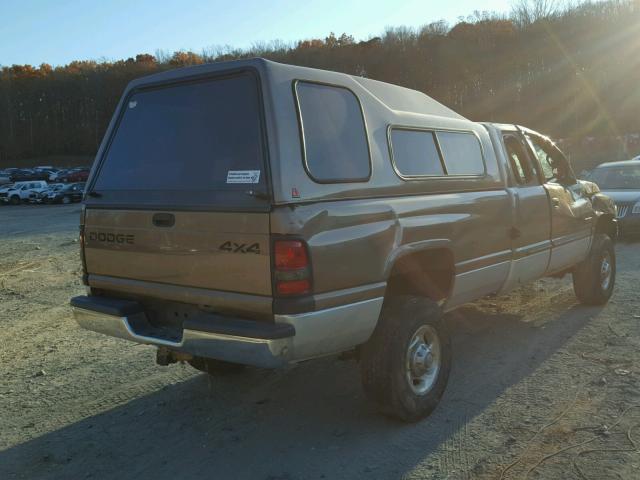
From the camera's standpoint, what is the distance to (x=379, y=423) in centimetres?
402

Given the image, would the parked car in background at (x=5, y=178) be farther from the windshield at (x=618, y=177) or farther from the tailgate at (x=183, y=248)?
the tailgate at (x=183, y=248)

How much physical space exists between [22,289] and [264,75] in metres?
6.85

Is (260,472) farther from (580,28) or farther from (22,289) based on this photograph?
(580,28)

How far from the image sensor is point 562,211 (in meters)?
5.98

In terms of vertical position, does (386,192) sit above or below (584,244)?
above

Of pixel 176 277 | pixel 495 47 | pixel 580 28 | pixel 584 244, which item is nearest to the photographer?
pixel 176 277

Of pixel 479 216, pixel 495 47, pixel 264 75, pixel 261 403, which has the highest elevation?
pixel 495 47

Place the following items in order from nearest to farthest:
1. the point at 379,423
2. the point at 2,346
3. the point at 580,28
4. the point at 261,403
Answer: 1. the point at 379,423
2. the point at 261,403
3. the point at 2,346
4. the point at 580,28

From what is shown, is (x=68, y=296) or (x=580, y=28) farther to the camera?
(x=580, y=28)

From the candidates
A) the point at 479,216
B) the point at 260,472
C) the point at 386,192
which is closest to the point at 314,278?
the point at 386,192

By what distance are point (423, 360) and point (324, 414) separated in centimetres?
80

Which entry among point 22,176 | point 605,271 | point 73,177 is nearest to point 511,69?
point 73,177

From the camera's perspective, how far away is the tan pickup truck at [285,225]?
3.29 m

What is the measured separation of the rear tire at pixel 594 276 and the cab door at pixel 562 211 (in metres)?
0.16
